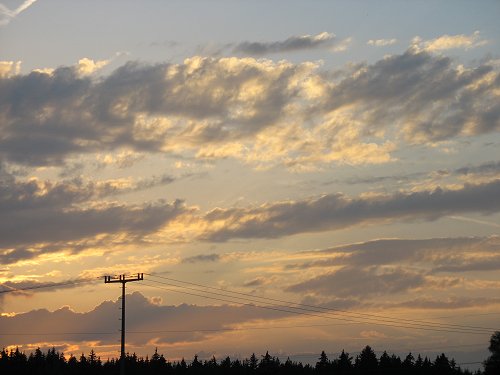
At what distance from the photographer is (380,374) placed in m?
198

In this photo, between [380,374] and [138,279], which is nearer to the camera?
[138,279]

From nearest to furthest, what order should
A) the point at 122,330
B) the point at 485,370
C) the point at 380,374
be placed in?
1. the point at 122,330
2. the point at 485,370
3. the point at 380,374

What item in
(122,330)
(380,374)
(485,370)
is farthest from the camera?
(380,374)

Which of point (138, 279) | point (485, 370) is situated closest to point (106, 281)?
point (138, 279)

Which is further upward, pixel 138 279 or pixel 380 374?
pixel 138 279

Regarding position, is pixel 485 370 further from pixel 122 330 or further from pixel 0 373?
pixel 0 373

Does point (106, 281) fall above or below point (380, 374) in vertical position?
above

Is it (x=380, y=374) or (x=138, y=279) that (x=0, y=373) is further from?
(x=138, y=279)

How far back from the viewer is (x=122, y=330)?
105 m

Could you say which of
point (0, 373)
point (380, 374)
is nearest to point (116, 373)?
point (0, 373)

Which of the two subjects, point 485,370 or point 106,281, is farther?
point 485,370

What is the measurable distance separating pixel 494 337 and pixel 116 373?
87.3 m

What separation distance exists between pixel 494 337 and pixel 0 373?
113 meters

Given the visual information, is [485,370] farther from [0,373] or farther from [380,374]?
[0,373]
